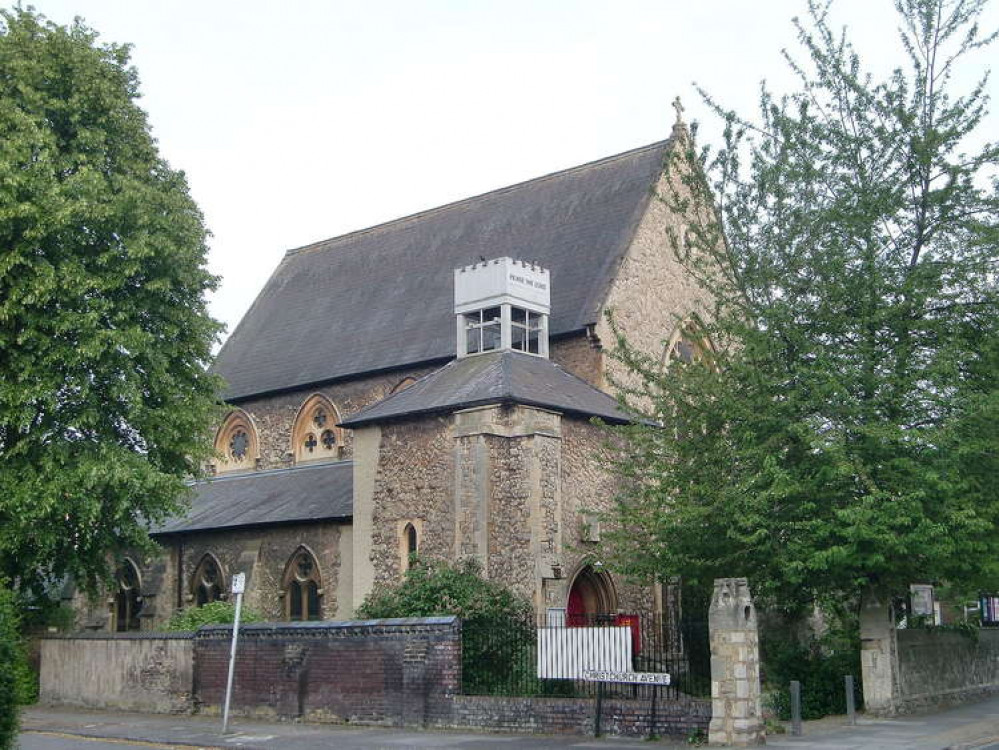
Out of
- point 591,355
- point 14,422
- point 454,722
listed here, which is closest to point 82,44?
point 14,422

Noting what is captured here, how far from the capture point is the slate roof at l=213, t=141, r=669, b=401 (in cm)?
3057

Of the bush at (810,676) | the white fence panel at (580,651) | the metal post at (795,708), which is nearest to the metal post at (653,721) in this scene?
the white fence panel at (580,651)

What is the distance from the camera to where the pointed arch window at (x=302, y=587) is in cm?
2831

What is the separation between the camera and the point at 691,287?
103 ft

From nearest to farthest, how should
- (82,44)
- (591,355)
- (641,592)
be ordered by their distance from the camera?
(82,44), (641,592), (591,355)

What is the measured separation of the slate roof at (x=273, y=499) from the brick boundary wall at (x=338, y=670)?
5823mm

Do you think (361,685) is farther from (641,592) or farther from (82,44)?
(82,44)

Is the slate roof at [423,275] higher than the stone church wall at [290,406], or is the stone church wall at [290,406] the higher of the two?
the slate roof at [423,275]

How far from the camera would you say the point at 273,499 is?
3114 cm

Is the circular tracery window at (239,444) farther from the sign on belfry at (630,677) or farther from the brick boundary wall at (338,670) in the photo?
the sign on belfry at (630,677)

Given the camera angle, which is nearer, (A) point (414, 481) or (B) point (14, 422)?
(B) point (14, 422)

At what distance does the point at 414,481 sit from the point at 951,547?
37.7ft

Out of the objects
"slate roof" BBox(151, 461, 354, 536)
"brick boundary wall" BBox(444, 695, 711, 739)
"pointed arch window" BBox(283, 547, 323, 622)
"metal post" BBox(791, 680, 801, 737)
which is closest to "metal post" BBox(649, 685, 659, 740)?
"brick boundary wall" BBox(444, 695, 711, 739)

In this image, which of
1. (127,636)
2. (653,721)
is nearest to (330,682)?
(127,636)
